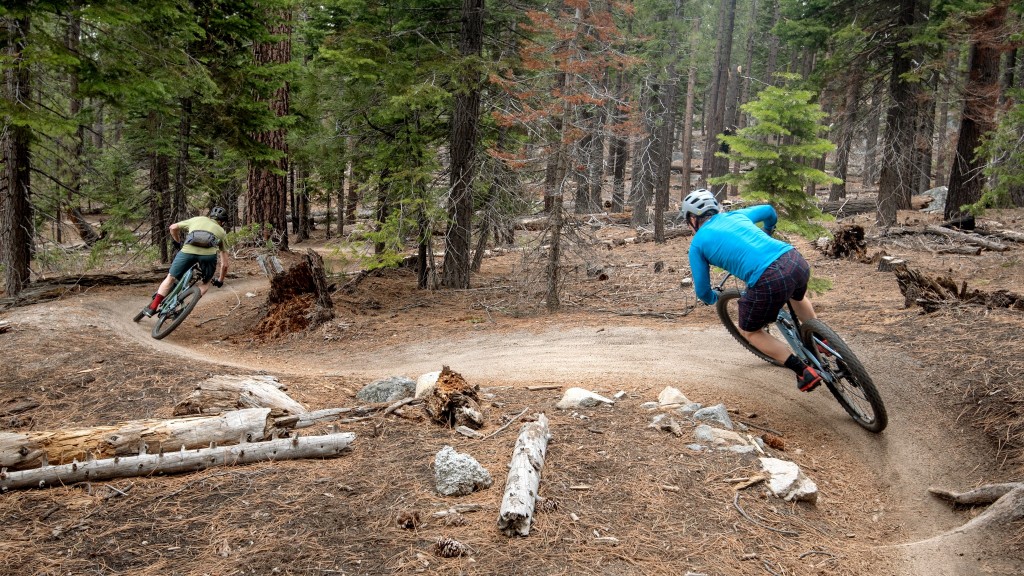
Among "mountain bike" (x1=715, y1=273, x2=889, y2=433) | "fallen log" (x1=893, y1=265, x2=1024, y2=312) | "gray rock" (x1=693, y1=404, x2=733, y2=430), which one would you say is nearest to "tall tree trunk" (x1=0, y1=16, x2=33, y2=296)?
"gray rock" (x1=693, y1=404, x2=733, y2=430)

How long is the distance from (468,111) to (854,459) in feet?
34.5

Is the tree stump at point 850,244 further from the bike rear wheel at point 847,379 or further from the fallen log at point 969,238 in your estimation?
the bike rear wheel at point 847,379

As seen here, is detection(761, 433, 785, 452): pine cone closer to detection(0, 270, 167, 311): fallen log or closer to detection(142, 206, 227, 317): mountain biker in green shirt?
detection(142, 206, 227, 317): mountain biker in green shirt

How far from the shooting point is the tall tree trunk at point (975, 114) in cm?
1603

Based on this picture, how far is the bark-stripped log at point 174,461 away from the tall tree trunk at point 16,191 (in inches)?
355

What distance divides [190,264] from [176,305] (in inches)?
30.6

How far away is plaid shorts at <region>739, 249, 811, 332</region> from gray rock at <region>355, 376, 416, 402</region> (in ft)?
11.9

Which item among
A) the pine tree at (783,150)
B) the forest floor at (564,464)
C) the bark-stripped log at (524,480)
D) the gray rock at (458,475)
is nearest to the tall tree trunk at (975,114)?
the pine tree at (783,150)

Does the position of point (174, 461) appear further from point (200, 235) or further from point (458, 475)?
point (200, 235)

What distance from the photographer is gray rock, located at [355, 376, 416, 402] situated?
653 centimetres

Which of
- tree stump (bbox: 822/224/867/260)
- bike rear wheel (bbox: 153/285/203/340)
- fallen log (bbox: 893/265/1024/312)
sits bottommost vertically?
bike rear wheel (bbox: 153/285/203/340)

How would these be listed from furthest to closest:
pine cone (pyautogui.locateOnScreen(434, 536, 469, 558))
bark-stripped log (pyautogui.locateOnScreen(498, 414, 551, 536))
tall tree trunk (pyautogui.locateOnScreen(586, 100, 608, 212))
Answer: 1. tall tree trunk (pyautogui.locateOnScreen(586, 100, 608, 212))
2. bark-stripped log (pyautogui.locateOnScreen(498, 414, 551, 536))
3. pine cone (pyautogui.locateOnScreen(434, 536, 469, 558))

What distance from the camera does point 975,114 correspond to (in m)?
17.7

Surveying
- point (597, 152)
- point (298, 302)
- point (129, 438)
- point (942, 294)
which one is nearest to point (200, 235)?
point (298, 302)
